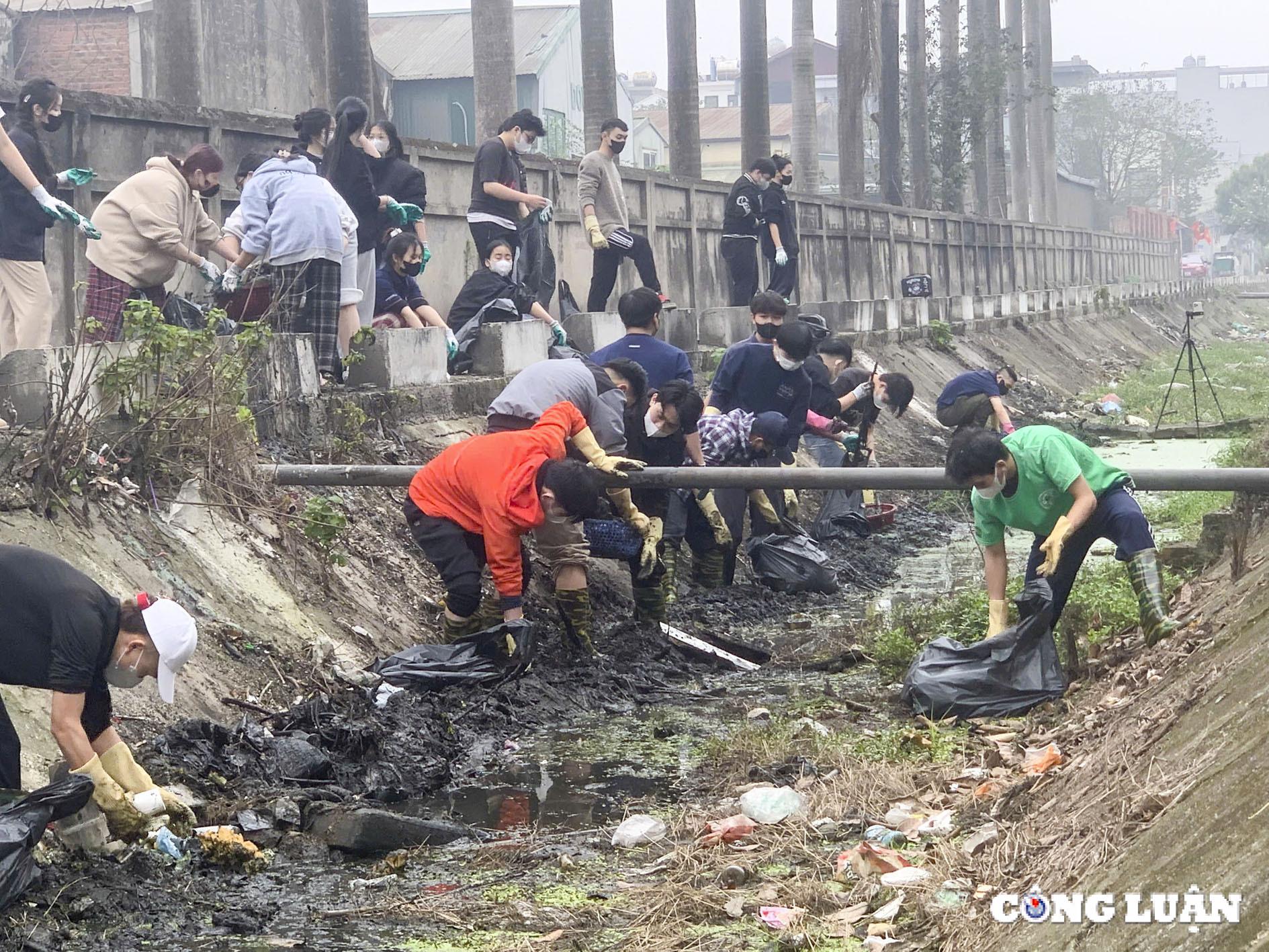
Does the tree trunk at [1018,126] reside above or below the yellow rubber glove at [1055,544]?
above

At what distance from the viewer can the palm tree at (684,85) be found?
21.5m

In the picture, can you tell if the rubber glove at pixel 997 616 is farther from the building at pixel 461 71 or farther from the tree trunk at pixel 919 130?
the building at pixel 461 71

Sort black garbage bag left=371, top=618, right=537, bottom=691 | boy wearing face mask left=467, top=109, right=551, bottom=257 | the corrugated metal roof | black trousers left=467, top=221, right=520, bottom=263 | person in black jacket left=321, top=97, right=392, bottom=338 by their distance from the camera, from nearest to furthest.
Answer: black garbage bag left=371, top=618, right=537, bottom=691 < person in black jacket left=321, top=97, right=392, bottom=338 < boy wearing face mask left=467, top=109, right=551, bottom=257 < black trousers left=467, top=221, right=520, bottom=263 < the corrugated metal roof

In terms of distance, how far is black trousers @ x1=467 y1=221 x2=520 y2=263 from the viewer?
37.2 feet

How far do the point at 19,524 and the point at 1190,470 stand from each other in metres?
5.07

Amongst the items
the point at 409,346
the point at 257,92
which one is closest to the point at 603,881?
the point at 409,346

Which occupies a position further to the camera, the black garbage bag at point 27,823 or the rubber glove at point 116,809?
the rubber glove at point 116,809

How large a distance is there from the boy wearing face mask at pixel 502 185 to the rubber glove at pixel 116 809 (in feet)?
22.5

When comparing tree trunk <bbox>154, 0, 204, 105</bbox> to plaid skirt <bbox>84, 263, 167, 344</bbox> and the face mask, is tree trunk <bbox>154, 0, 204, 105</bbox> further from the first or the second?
the face mask

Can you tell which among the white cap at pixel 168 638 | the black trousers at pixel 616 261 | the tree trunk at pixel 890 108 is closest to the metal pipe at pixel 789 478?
the white cap at pixel 168 638

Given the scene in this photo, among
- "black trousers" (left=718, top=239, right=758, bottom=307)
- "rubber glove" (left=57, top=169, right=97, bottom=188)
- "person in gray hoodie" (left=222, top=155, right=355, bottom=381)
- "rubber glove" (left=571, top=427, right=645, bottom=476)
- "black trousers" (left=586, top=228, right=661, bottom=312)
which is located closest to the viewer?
"rubber glove" (left=571, top=427, right=645, bottom=476)

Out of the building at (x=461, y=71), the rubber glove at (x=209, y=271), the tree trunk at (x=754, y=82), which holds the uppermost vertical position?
the building at (x=461, y=71)

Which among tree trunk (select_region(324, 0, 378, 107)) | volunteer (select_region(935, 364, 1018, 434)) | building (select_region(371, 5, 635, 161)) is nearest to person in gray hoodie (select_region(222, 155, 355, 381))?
volunteer (select_region(935, 364, 1018, 434))

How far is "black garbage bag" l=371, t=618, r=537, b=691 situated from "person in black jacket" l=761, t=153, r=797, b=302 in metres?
8.75
